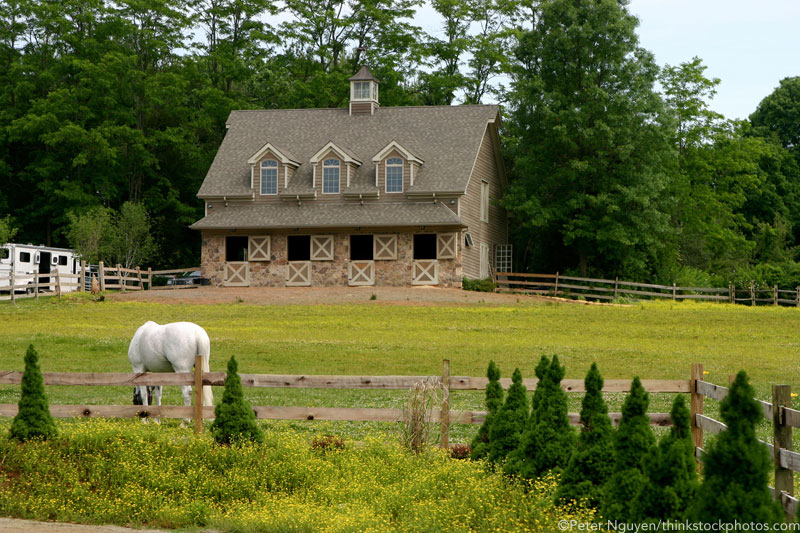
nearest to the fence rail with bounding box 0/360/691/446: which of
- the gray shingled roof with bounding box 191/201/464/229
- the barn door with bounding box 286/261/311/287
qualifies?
the gray shingled roof with bounding box 191/201/464/229

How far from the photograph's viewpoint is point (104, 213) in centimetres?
4625

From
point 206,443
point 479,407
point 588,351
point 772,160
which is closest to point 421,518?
point 206,443

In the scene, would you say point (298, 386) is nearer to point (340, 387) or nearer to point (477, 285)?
point (340, 387)

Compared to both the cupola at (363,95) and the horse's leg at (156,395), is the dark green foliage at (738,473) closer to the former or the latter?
the horse's leg at (156,395)

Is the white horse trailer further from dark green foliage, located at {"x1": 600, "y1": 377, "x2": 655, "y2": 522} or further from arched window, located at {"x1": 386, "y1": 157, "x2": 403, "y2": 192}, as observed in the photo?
dark green foliage, located at {"x1": 600, "y1": 377, "x2": 655, "y2": 522}

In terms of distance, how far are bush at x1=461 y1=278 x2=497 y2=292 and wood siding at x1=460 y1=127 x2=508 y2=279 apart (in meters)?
1.14

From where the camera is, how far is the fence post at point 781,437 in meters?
8.14

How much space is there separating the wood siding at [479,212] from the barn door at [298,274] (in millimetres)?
7411

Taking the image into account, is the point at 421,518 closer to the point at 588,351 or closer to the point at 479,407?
the point at 479,407

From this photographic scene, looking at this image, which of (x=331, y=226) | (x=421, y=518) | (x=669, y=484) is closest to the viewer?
(x=669, y=484)

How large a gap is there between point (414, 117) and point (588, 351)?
1035 inches

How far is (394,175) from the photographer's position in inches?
1706

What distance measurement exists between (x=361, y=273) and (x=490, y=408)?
103ft

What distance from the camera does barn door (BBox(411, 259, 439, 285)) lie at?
4162 cm
